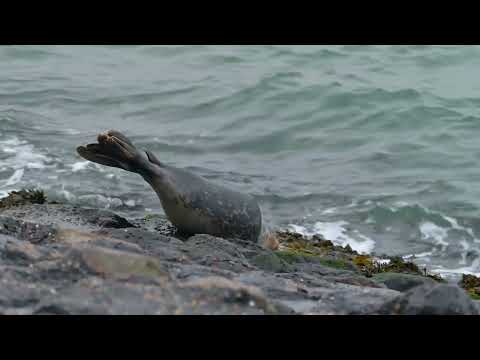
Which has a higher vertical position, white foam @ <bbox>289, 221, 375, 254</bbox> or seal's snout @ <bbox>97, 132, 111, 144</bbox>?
seal's snout @ <bbox>97, 132, 111, 144</bbox>

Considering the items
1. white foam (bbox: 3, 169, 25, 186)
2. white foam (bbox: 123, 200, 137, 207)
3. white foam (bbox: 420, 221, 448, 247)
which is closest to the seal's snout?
white foam (bbox: 123, 200, 137, 207)

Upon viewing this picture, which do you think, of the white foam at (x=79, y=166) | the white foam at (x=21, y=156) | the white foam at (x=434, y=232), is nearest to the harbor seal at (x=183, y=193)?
the white foam at (x=434, y=232)

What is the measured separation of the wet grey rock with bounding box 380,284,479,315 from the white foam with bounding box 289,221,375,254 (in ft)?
16.8

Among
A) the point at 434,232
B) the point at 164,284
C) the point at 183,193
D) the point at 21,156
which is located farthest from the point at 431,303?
the point at 21,156

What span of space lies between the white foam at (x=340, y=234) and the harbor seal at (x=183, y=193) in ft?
8.82

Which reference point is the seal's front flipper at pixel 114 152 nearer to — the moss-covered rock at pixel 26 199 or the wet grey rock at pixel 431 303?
the moss-covered rock at pixel 26 199

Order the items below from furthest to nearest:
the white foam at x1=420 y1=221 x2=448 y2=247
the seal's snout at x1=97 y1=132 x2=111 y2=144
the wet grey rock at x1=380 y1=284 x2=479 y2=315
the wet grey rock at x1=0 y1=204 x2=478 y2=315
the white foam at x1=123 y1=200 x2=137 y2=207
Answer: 1. the white foam at x1=123 y1=200 x2=137 y2=207
2. the white foam at x1=420 y1=221 x2=448 y2=247
3. the seal's snout at x1=97 y1=132 x2=111 y2=144
4. the wet grey rock at x1=380 y1=284 x2=479 y2=315
5. the wet grey rock at x1=0 y1=204 x2=478 y2=315

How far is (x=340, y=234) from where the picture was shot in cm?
845

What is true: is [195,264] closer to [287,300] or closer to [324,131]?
[287,300]

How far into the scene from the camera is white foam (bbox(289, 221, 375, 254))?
8.18 metres

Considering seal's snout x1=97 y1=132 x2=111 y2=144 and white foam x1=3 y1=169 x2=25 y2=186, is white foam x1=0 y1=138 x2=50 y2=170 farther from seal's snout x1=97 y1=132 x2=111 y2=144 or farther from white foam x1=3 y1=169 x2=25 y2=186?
seal's snout x1=97 y1=132 x2=111 y2=144

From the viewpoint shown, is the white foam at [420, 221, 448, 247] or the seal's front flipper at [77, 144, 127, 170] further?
the white foam at [420, 221, 448, 247]

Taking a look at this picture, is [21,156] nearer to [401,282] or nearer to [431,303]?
[401,282]

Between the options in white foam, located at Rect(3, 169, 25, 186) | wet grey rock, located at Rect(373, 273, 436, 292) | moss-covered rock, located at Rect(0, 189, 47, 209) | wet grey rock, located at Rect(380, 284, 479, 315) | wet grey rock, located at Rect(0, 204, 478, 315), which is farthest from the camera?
white foam, located at Rect(3, 169, 25, 186)
